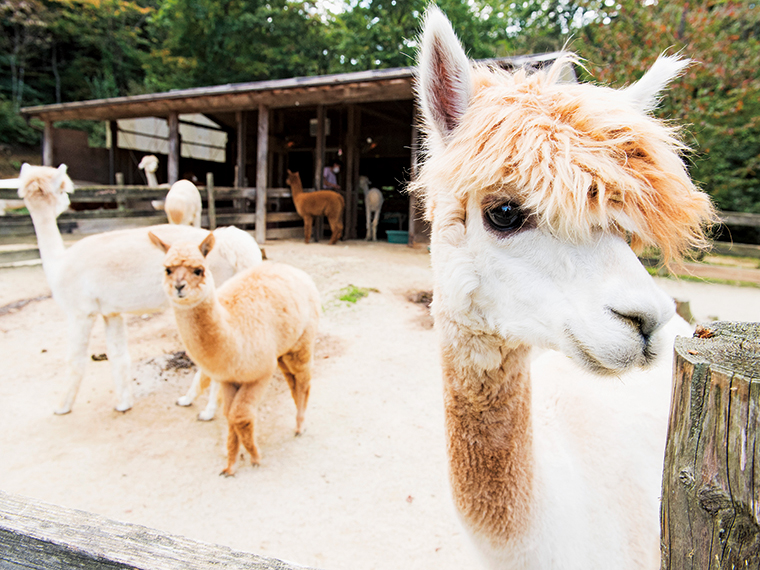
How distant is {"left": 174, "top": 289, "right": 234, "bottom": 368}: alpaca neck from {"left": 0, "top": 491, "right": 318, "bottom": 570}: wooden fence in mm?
1756

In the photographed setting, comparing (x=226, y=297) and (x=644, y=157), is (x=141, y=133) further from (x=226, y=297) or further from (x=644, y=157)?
(x=644, y=157)

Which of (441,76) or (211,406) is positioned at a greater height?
(441,76)

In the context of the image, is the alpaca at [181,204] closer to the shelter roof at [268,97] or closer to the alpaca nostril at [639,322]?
the shelter roof at [268,97]

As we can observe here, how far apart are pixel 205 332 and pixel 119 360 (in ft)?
5.07

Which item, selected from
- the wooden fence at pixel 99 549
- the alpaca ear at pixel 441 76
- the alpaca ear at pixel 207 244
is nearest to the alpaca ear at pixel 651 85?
the alpaca ear at pixel 441 76

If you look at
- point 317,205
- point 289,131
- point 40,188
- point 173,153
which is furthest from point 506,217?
point 289,131

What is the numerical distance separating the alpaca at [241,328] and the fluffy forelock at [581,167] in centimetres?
205

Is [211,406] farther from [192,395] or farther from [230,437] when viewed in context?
[230,437]

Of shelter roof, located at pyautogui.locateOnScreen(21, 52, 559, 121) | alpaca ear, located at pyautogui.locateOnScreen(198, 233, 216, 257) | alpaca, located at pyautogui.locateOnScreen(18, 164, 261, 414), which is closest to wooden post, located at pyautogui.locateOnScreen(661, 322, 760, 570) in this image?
alpaca ear, located at pyautogui.locateOnScreen(198, 233, 216, 257)

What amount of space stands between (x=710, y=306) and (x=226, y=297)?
7242 mm

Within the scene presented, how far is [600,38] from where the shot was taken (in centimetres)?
1026

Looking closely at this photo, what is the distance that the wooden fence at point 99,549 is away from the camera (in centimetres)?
88

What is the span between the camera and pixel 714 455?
688 millimetres

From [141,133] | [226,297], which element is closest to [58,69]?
→ [141,133]
